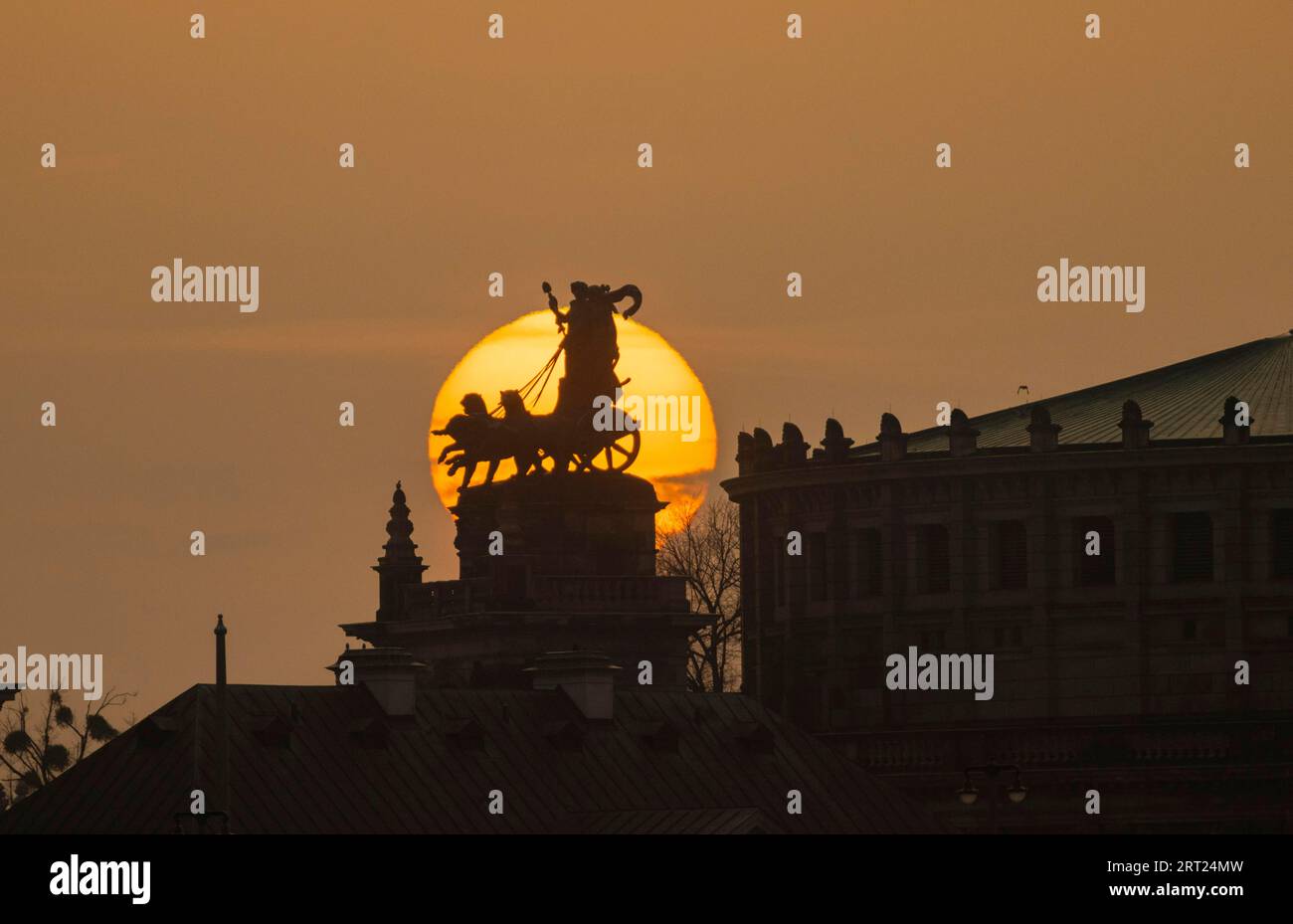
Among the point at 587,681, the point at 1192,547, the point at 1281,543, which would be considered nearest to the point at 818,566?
the point at 1192,547

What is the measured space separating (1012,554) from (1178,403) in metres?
10.9

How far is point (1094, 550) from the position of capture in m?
158

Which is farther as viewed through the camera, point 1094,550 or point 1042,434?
point 1042,434

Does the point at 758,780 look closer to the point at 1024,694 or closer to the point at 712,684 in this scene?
the point at 1024,694

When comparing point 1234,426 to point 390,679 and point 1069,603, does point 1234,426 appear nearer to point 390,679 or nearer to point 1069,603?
point 1069,603

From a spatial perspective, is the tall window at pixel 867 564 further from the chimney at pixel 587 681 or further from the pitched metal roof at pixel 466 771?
the chimney at pixel 587 681

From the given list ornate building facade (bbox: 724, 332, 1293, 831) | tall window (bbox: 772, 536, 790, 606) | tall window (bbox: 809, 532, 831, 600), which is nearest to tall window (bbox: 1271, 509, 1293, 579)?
ornate building facade (bbox: 724, 332, 1293, 831)

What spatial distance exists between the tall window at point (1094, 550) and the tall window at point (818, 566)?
1089 cm

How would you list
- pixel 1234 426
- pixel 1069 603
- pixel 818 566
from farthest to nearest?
pixel 818 566
pixel 1069 603
pixel 1234 426

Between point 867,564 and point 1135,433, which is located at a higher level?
point 1135,433

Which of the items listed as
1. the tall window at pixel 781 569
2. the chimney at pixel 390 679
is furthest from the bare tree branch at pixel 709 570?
the chimney at pixel 390 679

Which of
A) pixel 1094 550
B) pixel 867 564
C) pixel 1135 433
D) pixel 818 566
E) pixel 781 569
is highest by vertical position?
pixel 1135 433

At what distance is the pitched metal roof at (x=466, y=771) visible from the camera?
355 feet

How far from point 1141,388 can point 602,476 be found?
35.2 m
